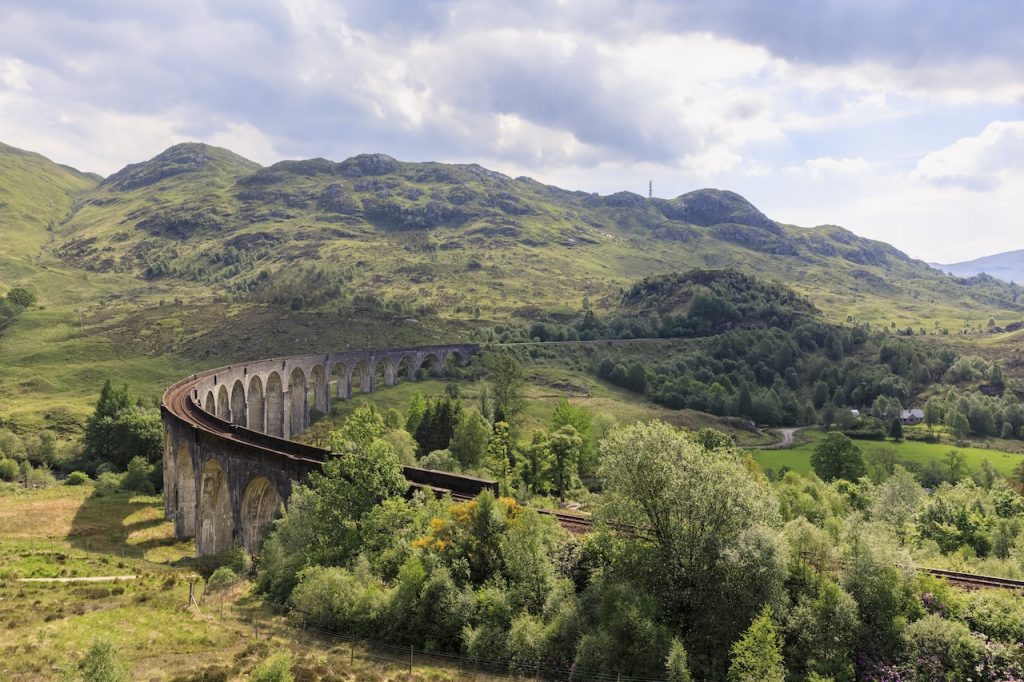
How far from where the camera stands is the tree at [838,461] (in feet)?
270

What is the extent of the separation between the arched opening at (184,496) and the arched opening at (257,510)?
11.0 m

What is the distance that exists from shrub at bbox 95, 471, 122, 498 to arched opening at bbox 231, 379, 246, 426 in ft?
58.6

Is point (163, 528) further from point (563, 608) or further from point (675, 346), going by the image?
point (675, 346)

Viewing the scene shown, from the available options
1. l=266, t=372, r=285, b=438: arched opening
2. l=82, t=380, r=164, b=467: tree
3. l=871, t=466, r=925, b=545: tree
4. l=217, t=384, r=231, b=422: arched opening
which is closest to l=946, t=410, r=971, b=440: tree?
l=871, t=466, r=925, b=545: tree

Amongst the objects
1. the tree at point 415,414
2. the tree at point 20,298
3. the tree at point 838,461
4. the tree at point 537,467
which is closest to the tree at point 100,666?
the tree at point 537,467

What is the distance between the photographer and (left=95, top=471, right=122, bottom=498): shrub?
66994 mm

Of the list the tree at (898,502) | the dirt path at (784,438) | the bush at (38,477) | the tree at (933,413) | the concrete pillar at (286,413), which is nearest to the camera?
the tree at (898,502)

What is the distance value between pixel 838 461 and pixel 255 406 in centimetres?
8705

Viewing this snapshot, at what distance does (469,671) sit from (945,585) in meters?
20.6

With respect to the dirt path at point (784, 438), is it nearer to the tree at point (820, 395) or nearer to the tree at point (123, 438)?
the tree at point (820, 395)

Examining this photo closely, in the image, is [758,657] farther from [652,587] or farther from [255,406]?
[255,406]

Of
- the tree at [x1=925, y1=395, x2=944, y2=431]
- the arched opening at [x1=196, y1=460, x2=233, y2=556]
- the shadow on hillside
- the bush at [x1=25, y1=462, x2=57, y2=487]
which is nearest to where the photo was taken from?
the shadow on hillside

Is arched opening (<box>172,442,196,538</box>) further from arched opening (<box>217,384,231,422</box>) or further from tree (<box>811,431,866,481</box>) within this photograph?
tree (<box>811,431,866,481</box>)

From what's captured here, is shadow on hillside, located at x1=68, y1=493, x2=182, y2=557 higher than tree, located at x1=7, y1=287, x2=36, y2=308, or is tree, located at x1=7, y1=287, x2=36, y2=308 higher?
tree, located at x1=7, y1=287, x2=36, y2=308
